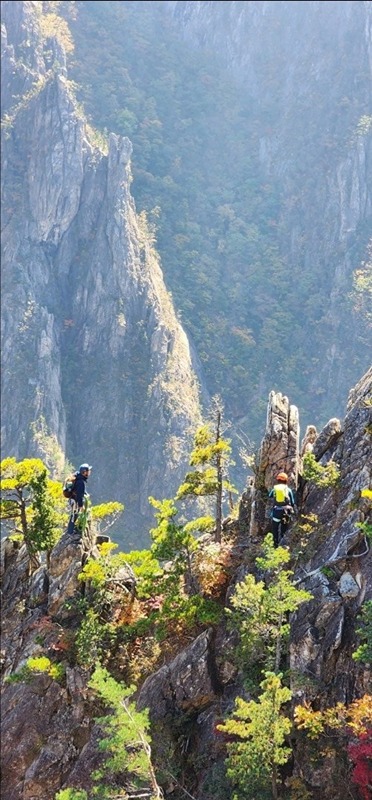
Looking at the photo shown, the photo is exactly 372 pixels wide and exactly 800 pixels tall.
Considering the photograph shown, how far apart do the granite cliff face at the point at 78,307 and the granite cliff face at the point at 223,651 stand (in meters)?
41.3

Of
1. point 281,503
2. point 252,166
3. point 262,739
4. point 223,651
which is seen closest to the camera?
point 262,739

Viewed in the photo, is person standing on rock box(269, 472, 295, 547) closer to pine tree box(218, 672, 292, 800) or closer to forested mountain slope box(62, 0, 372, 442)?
pine tree box(218, 672, 292, 800)

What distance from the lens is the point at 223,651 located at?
10070 mm

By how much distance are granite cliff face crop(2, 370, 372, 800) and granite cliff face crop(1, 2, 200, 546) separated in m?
41.3

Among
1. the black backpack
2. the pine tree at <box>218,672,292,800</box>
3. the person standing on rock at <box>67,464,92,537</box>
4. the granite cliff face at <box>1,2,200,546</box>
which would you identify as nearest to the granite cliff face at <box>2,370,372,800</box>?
the person standing on rock at <box>67,464,92,537</box>

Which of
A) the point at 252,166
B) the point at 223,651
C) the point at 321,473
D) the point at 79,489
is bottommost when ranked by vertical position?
the point at 223,651

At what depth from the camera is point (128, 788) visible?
8.66m

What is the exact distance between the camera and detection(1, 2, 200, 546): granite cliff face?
56.9 m

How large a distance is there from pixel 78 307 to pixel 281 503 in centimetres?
5736

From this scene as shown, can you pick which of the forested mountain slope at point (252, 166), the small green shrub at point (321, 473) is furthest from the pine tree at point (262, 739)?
the forested mountain slope at point (252, 166)

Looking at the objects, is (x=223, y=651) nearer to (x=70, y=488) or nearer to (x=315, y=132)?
(x=70, y=488)

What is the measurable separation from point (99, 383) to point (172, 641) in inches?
2075

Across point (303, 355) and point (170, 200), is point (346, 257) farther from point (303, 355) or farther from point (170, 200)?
point (170, 200)

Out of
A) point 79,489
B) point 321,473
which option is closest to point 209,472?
point 79,489
